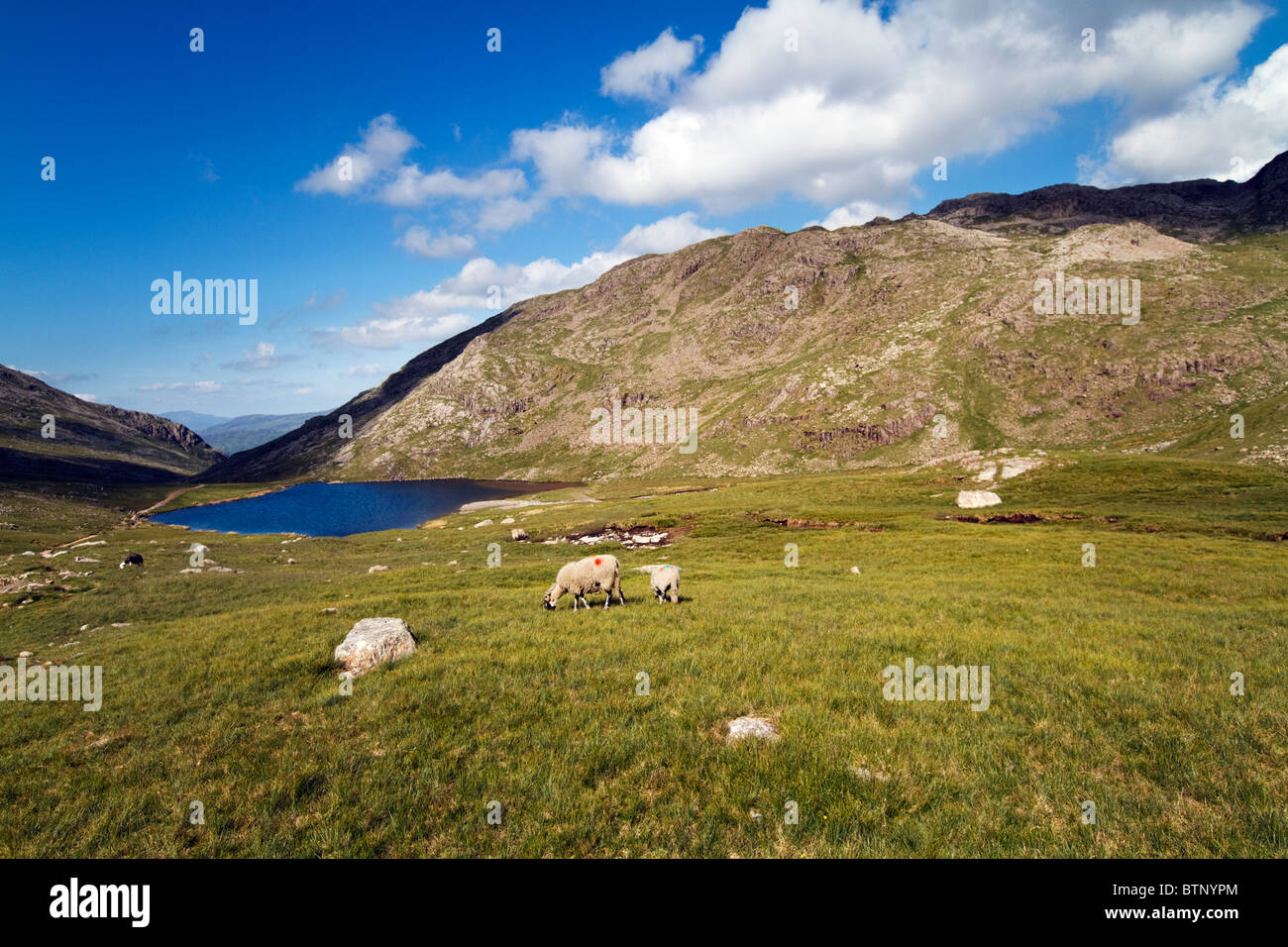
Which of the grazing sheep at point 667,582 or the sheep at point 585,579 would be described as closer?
the sheep at point 585,579

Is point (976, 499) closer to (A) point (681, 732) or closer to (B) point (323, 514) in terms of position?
(A) point (681, 732)

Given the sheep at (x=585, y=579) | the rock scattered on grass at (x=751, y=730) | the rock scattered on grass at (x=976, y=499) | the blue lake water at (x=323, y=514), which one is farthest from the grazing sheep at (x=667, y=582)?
the blue lake water at (x=323, y=514)

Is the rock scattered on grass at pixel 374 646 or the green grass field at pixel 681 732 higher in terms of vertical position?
the rock scattered on grass at pixel 374 646

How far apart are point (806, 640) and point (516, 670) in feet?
30.4

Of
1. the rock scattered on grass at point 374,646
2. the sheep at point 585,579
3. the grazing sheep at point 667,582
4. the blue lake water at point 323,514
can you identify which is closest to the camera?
the rock scattered on grass at point 374,646

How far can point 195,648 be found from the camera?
17.3m

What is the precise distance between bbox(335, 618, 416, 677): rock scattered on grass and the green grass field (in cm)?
55

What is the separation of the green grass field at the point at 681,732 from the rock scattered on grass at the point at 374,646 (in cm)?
55

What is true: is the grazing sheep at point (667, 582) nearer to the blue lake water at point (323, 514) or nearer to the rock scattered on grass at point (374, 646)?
the rock scattered on grass at point (374, 646)

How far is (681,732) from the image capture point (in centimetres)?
1027

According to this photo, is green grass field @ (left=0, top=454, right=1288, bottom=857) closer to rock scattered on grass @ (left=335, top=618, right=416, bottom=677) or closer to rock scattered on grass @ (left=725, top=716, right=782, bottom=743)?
rock scattered on grass @ (left=725, top=716, right=782, bottom=743)

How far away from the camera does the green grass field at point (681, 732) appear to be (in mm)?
7461
